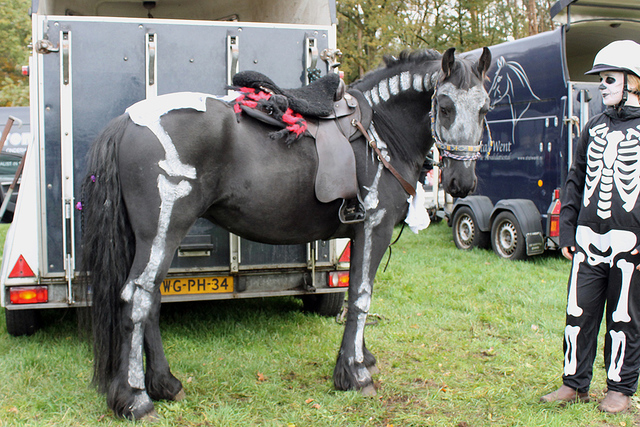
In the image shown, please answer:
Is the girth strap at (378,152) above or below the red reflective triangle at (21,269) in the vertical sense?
above

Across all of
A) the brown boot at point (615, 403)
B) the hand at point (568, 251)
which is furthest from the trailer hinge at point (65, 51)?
the brown boot at point (615, 403)

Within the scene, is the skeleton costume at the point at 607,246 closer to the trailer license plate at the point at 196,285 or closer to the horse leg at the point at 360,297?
the horse leg at the point at 360,297

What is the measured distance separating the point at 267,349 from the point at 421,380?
1269 mm

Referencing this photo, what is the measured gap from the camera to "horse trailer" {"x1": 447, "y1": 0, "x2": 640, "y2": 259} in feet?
24.2

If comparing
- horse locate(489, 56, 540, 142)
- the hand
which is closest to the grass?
the hand

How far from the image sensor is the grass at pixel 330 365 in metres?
3.23

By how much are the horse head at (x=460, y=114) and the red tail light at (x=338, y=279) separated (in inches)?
60.1

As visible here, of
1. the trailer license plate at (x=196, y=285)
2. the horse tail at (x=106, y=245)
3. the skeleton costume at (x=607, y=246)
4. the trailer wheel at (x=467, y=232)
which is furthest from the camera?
the trailer wheel at (x=467, y=232)

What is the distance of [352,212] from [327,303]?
1.95 metres

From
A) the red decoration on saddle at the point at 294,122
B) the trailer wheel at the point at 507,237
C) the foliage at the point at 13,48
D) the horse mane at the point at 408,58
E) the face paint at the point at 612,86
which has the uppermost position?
the foliage at the point at 13,48

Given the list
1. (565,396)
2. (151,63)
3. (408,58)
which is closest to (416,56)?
(408,58)

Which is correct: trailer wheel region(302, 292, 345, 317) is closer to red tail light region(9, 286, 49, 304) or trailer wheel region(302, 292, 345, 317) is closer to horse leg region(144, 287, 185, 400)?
horse leg region(144, 287, 185, 400)

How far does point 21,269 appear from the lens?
3.97 metres

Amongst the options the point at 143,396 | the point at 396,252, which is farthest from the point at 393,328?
the point at 396,252
